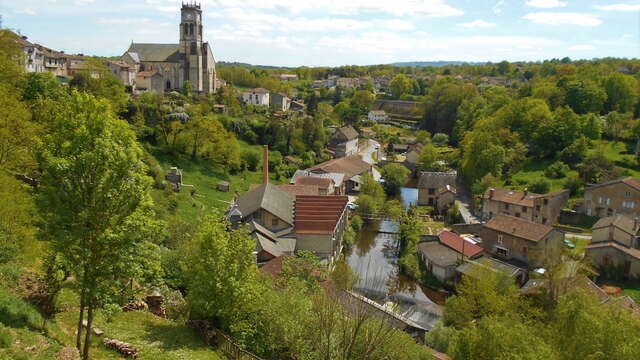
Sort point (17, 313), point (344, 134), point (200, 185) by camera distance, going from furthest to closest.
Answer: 1. point (344, 134)
2. point (200, 185)
3. point (17, 313)

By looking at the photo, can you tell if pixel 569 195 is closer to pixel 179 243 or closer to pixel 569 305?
pixel 569 305

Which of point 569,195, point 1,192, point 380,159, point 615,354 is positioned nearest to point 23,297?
point 1,192

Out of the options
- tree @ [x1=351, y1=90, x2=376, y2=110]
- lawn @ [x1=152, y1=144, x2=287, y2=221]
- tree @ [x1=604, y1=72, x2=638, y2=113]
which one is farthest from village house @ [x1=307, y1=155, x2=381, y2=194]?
tree @ [x1=351, y1=90, x2=376, y2=110]

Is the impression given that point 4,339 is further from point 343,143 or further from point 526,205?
point 343,143

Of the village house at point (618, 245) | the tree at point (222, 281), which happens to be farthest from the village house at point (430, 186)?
the tree at point (222, 281)

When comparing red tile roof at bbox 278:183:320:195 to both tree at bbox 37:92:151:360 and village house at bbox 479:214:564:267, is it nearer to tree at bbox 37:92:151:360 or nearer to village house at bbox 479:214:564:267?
village house at bbox 479:214:564:267

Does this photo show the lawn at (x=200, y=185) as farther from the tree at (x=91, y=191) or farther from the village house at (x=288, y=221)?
the tree at (x=91, y=191)

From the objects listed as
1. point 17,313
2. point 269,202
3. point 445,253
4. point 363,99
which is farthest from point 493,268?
point 363,99
